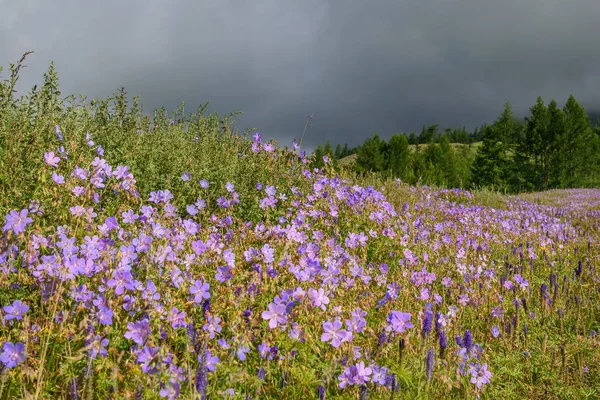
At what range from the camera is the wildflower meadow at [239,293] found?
192cm

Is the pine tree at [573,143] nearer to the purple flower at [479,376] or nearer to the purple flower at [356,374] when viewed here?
the purple flower at [479,376]

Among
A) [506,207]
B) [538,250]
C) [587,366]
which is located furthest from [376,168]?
[587,366]

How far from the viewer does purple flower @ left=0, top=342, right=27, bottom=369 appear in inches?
64.2

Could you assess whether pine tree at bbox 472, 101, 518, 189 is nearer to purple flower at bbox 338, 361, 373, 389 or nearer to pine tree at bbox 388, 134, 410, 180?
pine tree at bbox 388, 134, 410, 180

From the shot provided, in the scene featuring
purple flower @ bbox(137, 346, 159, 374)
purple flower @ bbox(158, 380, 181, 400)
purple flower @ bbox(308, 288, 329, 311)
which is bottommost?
purple flower @ bbox(158, 380, 181, 400)

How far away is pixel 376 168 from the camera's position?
49000mm

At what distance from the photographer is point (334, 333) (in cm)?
215

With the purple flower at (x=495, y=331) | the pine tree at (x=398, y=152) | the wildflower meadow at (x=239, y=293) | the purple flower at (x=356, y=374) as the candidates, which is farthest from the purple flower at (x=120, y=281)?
the pine tree at (x=398, y=152)

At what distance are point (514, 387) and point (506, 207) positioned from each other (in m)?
9.99

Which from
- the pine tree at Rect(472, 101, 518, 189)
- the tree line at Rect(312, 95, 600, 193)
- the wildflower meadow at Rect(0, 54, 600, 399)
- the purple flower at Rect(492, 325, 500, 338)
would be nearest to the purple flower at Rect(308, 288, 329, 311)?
the wildflower meadow at Rect(0, 54, 600, 399)

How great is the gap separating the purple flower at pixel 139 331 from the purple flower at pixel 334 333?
883 millimetres

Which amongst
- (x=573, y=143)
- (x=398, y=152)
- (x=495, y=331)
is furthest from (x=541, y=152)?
(x=495, y=331)

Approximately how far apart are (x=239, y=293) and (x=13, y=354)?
1.04 m

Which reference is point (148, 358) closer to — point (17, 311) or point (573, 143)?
point (17, 311)
